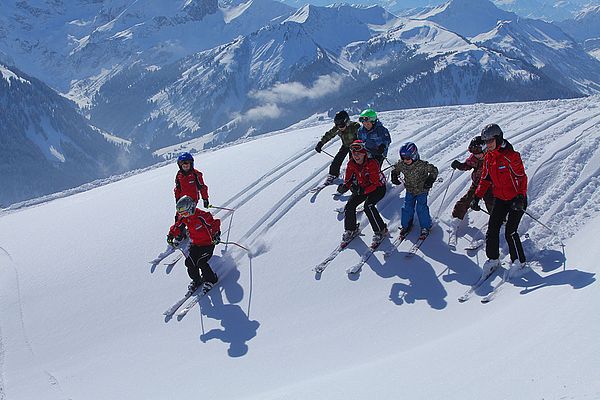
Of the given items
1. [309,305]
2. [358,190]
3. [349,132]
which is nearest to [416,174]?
[358,190]

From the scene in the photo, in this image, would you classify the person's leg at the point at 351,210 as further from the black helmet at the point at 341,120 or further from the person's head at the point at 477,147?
the black helmet at the point at 341,120

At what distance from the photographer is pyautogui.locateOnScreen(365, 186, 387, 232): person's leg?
9.39m

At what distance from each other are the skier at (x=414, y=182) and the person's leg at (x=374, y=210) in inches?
16.5

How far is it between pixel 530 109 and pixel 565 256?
9.59m

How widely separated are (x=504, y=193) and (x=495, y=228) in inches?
21.9

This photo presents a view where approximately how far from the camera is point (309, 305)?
846cm

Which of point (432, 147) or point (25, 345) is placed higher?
point (432, 147)

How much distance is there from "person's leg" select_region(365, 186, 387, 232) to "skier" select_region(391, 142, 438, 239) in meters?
0.42

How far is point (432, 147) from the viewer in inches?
534

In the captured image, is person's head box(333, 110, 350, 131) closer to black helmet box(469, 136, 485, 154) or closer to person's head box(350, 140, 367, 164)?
person's head box(350, 140, 367, 164)

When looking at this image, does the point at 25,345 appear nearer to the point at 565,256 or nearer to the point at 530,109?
the point at 565,256

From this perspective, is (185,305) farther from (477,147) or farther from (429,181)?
(477,147)

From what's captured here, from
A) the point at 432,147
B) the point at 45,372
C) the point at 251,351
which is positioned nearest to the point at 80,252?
the point at 45,372

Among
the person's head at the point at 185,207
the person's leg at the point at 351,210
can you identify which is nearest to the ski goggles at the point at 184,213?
the person's head at the point at 185,207
